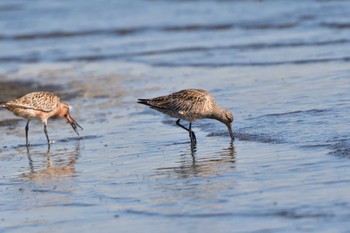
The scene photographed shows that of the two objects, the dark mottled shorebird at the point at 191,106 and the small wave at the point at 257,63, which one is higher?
the dark mottled shorebird at the point at 191,106

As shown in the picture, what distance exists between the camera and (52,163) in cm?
1004

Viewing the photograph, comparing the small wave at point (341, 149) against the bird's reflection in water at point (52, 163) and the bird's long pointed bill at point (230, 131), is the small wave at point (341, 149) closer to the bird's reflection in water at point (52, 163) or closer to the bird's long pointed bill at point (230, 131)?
the bird's long pointed bill at point (230, 131)

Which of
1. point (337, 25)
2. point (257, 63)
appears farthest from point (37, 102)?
point (337, 25)

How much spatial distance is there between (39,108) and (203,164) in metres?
3.82

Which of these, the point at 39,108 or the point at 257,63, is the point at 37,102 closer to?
the point at 39,108

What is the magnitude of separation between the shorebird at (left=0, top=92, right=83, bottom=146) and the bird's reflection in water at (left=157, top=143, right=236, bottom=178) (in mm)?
2857

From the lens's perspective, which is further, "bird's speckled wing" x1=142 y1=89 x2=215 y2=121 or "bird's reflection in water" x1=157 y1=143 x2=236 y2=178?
"bird's speckled wing" x1=142 y1=89 x2=215 y2=121

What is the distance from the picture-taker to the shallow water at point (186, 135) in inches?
281

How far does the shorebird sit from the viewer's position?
12.1 metres

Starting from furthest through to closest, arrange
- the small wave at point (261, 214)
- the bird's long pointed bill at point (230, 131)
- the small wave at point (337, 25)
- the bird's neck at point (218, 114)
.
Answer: the small wave at point (337, 25) → the bird's neck at point (218, 114) → the bird's long pointed bill at point (230, 131) → the small wave at point (261, 214)

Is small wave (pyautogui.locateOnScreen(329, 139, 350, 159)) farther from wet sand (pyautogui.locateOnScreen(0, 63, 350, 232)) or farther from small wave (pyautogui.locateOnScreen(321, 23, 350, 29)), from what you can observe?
small wave (pyautogui.locateOnScreen(321, 23, 350, 29))

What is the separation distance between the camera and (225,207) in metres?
7.13

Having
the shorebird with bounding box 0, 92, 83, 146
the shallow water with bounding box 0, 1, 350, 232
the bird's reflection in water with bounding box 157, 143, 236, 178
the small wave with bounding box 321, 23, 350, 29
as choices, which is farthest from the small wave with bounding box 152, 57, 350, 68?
the bird's reflection in water with bounding box 157, 143, 236, 178

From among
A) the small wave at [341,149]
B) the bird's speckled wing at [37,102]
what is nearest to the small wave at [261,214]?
the small wave at [341,149]
